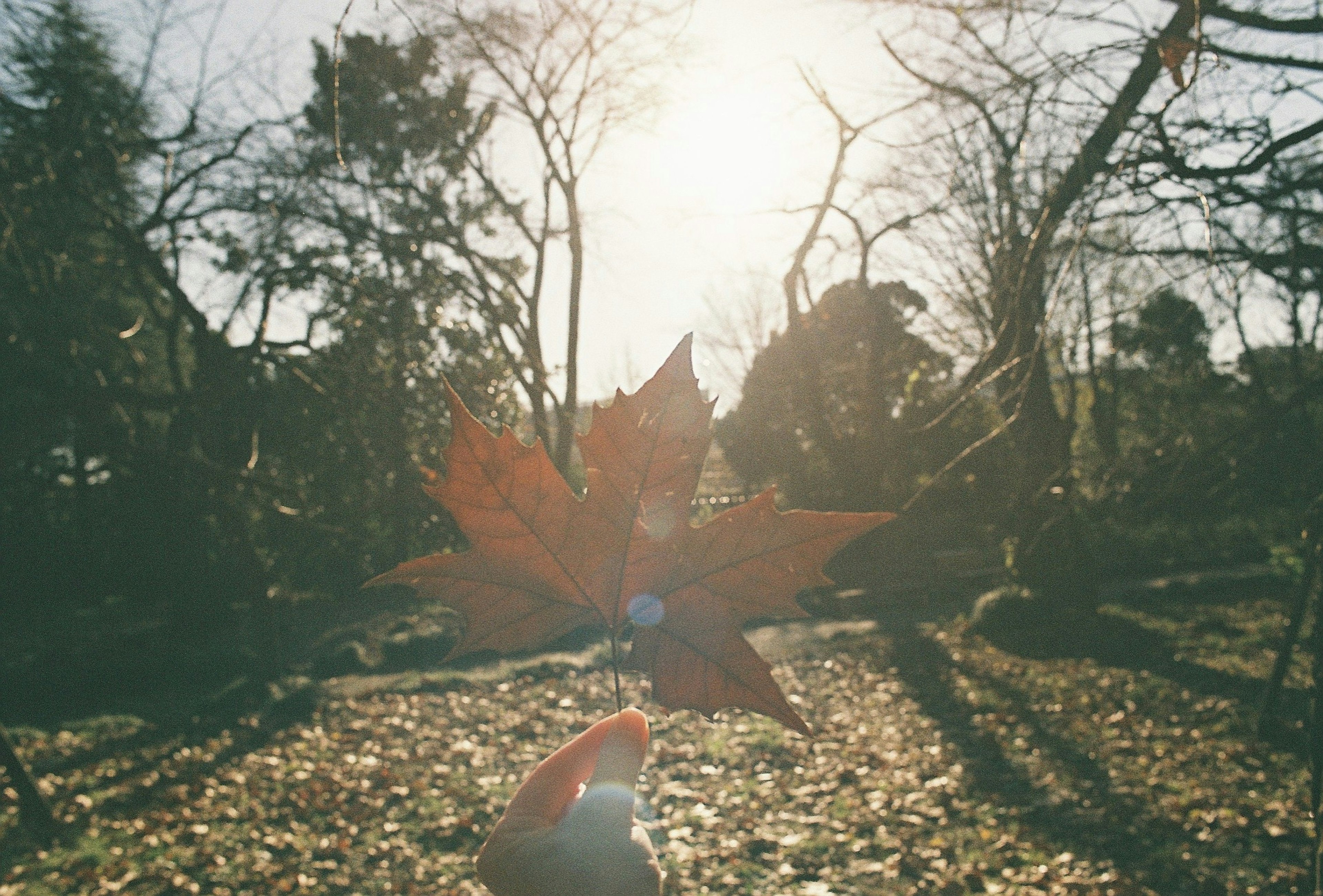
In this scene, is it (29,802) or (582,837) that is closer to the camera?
(582,837)

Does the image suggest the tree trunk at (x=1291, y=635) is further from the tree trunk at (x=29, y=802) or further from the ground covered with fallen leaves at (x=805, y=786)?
the tree trunk at (x=29, y=802)

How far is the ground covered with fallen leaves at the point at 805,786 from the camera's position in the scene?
16.0 feet

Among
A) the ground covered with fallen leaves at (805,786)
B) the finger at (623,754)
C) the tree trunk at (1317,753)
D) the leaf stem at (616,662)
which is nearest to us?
the leaf stem at (616,662)

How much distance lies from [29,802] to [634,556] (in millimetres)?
6905

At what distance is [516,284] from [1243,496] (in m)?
14.6

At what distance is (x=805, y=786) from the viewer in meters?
6.21

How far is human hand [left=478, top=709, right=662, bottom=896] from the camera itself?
657 millimetres

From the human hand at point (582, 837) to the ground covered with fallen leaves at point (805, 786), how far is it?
4669 millimetres

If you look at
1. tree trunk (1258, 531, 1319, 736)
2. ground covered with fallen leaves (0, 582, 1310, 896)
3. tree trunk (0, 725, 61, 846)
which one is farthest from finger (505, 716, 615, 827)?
tree trunk (0, 725, 61, 846)

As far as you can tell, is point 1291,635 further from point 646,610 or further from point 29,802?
point 29,802

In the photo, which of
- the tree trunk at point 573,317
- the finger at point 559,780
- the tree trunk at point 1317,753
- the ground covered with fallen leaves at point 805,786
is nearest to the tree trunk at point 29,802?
the ground covered with fallen leaves at point 805,786

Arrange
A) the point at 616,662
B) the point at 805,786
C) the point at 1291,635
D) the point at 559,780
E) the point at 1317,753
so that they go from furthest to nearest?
the point at 805,786, the point at 1291,635, the point at 1317,753, the point at 559,780, the point at 616,662

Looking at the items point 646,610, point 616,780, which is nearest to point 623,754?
point 616,780

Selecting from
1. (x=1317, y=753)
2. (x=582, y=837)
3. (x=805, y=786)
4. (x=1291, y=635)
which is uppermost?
(x=582, y=837)
